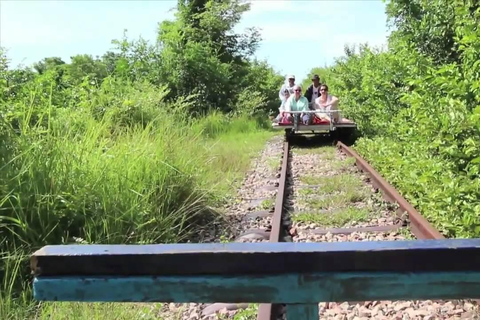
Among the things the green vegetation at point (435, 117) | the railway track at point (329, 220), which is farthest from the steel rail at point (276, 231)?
the green vegetation at point (435, 117)

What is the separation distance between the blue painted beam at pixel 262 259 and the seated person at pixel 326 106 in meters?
11.5

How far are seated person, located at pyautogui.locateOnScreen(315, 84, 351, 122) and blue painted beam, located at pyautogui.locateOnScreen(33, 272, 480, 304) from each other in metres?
11.5

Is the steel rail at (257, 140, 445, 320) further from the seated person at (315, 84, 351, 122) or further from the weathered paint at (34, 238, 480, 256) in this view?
the seated person at (315, 84, 351, 122)

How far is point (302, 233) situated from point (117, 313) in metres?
2.28

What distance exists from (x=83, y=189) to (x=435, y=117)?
142 inches

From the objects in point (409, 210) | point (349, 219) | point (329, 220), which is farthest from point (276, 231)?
point (409, 210)

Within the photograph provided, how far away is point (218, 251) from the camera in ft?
4.17

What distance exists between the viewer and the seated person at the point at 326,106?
12.7 m

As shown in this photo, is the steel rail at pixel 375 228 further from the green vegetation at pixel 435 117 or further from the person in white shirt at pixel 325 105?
the person in white shirt at pixel 325 105

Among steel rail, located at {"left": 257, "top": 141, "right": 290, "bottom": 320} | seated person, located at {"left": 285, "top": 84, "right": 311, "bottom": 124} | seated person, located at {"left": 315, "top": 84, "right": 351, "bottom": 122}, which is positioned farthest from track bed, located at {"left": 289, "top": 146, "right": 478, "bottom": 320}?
seated person, located at {"left": 285, "top": 84, "right": 311, "bottom": 124}

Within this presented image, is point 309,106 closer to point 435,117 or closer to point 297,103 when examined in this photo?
point 297,103

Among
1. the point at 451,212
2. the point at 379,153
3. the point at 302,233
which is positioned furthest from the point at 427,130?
the point at 379,153

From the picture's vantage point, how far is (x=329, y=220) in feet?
17.7

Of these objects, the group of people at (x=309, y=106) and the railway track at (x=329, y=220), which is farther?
the group of people at (x=309, y=106)
